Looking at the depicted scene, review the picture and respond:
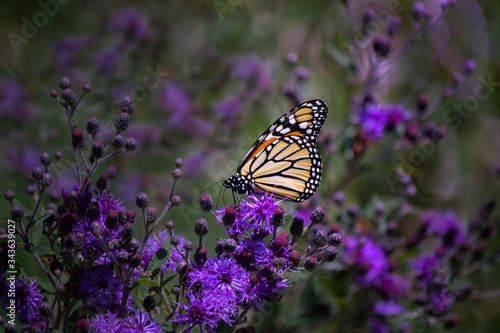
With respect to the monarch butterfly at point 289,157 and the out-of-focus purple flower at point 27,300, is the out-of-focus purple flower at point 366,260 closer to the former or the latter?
the monarch butterfly at point 289,157

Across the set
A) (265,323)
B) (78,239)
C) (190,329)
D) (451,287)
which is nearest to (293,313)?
(265,323)

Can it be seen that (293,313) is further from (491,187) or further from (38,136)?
(491,187)

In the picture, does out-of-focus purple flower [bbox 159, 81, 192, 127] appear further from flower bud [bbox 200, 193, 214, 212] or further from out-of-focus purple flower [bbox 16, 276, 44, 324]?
out-of-focus purple flower [bbox 16, 276, 44, 324]

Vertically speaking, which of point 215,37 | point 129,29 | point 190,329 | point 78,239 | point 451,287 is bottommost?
point 190,329

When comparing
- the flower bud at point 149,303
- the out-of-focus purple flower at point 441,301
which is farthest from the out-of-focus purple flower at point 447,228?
the flower bud at point 149,303

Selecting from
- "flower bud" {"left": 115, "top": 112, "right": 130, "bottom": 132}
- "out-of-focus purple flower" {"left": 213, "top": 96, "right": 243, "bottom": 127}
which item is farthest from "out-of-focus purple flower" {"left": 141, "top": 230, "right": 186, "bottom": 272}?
"out-of-focus purple flower" {"left": 213, "top": 96, "right": 243, "bottom": 127}

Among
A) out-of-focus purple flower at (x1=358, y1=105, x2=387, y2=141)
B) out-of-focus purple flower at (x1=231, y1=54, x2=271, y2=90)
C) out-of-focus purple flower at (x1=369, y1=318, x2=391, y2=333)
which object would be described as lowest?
out-of-focus purple flower at (x1=369, y1=318, x2=391, y2=333)
